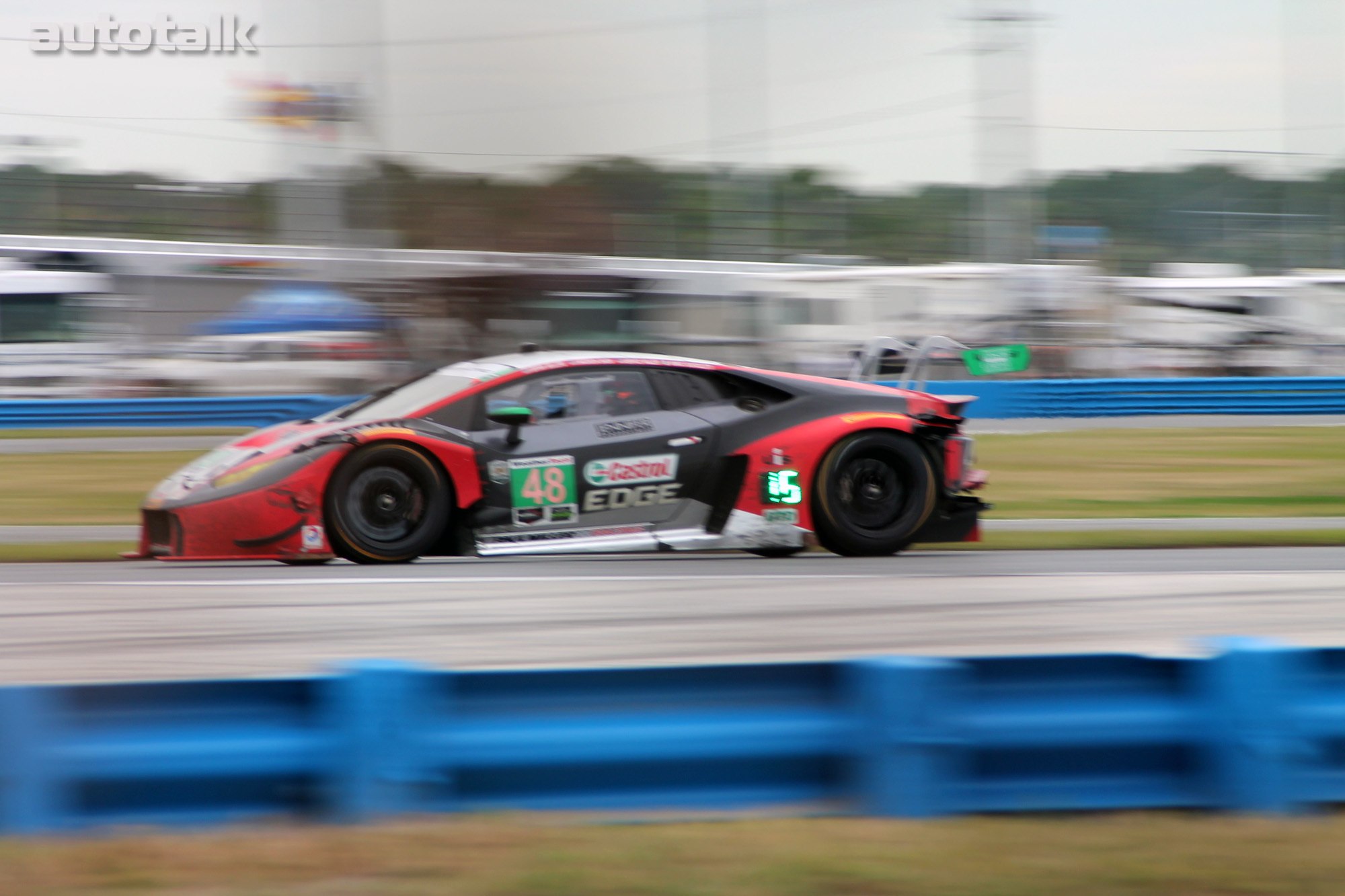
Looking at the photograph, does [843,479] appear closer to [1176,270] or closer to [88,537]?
[88,537]

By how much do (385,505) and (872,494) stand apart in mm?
2491

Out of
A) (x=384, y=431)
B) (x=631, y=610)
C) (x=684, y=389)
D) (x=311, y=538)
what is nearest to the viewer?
(x=631, y=610)

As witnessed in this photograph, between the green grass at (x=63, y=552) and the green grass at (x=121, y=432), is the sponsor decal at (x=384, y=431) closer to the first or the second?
the green grass at (x=63, y=552)

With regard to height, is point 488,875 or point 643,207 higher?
point 643,207

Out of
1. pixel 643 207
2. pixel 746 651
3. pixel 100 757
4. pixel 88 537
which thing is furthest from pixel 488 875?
pixel 643 207

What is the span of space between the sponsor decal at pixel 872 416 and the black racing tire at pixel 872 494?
0.07 metres

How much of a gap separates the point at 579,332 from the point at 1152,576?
38.1 feet

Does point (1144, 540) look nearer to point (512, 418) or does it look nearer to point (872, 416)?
point (872, 416)

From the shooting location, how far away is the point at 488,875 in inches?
108

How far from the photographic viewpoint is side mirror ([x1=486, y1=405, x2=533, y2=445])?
6902mm

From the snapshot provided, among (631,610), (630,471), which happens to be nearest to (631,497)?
(630,471)

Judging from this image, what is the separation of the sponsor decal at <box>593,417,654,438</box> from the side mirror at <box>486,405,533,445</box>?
359 mm

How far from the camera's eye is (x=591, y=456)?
23.1 feet

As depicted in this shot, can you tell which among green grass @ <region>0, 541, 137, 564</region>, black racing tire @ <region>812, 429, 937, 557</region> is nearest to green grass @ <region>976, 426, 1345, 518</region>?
black racing tire @ <region>812, 429, 937, 557</region>
